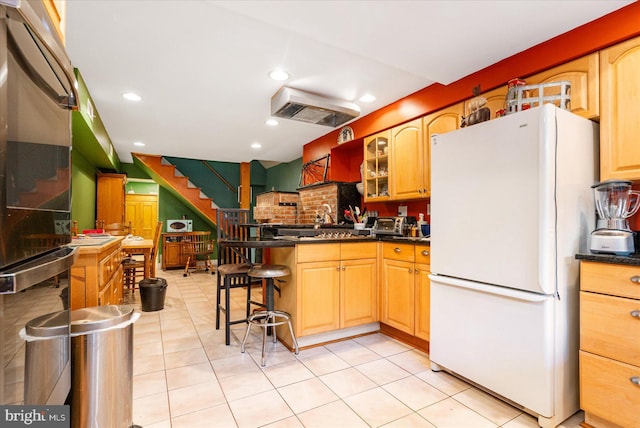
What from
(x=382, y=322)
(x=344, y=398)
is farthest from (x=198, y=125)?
(x=344, y=398)

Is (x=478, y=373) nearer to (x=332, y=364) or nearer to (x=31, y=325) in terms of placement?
(x=332, y=364)

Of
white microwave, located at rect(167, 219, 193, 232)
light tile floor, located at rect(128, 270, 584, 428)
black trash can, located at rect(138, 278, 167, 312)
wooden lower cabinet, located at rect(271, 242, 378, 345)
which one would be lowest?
light tile floor, located at rect(128, 270, 584, 428)

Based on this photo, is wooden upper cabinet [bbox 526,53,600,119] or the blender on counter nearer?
the blender on counter

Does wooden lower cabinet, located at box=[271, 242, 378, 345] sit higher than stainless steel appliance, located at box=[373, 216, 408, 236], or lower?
lower

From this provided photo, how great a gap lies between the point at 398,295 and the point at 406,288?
13 centimetres

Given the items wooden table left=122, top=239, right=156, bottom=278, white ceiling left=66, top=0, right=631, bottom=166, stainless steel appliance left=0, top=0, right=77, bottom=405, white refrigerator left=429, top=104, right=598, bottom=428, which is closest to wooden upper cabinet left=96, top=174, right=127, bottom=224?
wooden table left=122, top=239, right=156, bottom=278

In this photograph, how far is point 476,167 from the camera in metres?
2.02

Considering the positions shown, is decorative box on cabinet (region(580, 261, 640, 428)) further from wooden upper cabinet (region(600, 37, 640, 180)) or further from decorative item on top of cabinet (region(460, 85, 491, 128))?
decorative item on top of cabinet (region(460, 85, 491, 128))

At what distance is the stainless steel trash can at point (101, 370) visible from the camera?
1390mm

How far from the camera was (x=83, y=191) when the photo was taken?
473 centimetres

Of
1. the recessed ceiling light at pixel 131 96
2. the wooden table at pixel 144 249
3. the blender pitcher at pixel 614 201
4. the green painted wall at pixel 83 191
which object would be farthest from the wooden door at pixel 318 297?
the green painted wall at pixel 83 191

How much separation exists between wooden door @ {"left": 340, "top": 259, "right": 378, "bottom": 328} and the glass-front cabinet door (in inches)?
38.0

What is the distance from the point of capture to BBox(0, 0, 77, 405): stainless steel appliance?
0.66 m

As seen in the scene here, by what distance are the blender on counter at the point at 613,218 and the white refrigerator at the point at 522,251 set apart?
8 cm
